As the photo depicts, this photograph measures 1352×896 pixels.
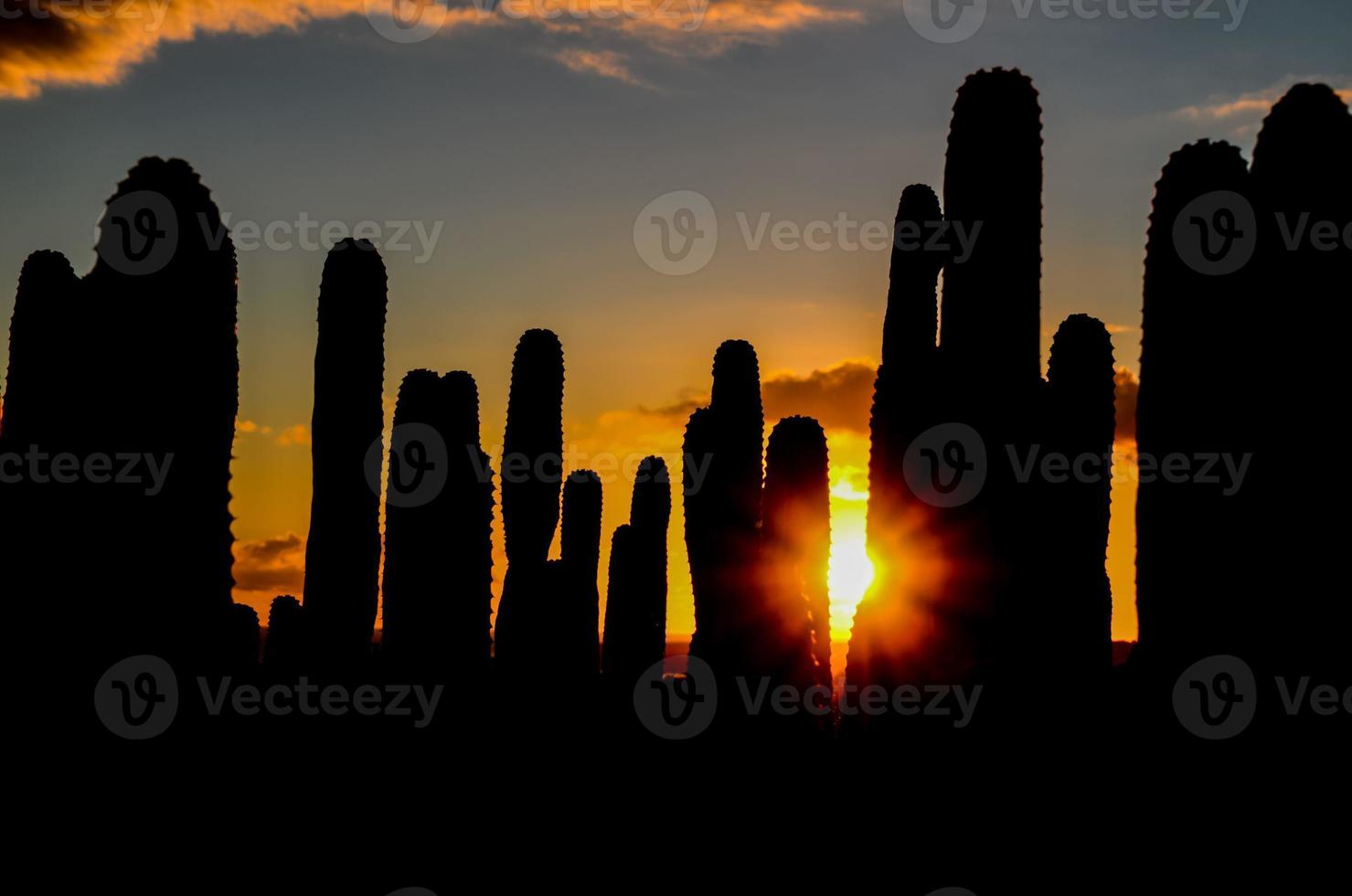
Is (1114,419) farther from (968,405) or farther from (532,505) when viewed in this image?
(532,505)

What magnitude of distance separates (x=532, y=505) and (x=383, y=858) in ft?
27.6

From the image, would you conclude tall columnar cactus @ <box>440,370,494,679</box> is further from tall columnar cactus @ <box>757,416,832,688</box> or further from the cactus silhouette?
tall columnar cactus @ <box>757,416,832,688</box>

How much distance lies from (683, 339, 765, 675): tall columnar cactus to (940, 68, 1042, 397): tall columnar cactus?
6.80m

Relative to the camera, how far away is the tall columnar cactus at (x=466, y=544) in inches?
571

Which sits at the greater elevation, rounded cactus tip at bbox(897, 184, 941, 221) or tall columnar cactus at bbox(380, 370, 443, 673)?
rounded cactus tip at bbox(897, 184, 941, 221)

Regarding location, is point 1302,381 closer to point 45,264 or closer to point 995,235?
point 995,235

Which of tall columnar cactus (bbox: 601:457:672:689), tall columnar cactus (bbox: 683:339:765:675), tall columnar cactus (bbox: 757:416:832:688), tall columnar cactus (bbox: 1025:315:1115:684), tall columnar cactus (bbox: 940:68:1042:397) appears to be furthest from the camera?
tall columnar cactus (bbox: 601:457:672:689)

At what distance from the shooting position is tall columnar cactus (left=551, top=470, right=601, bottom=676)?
21.7 metres

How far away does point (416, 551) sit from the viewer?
14.5 m

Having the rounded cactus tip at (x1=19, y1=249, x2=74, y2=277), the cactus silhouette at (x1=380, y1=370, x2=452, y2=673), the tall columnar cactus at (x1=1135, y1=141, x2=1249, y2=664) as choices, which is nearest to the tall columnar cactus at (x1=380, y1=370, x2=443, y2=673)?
the cactus silhouette at (x1=380, y1=370, x2=452, y2=673)

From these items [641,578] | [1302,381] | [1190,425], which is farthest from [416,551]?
[641,578]

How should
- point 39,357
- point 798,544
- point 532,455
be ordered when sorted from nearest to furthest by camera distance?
point 39,357
point 798,544
point 532,455

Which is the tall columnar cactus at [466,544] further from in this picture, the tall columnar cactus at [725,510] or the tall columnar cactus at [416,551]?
the tall columnar cactus at [725,510]

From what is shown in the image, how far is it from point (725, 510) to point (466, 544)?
4306mm
